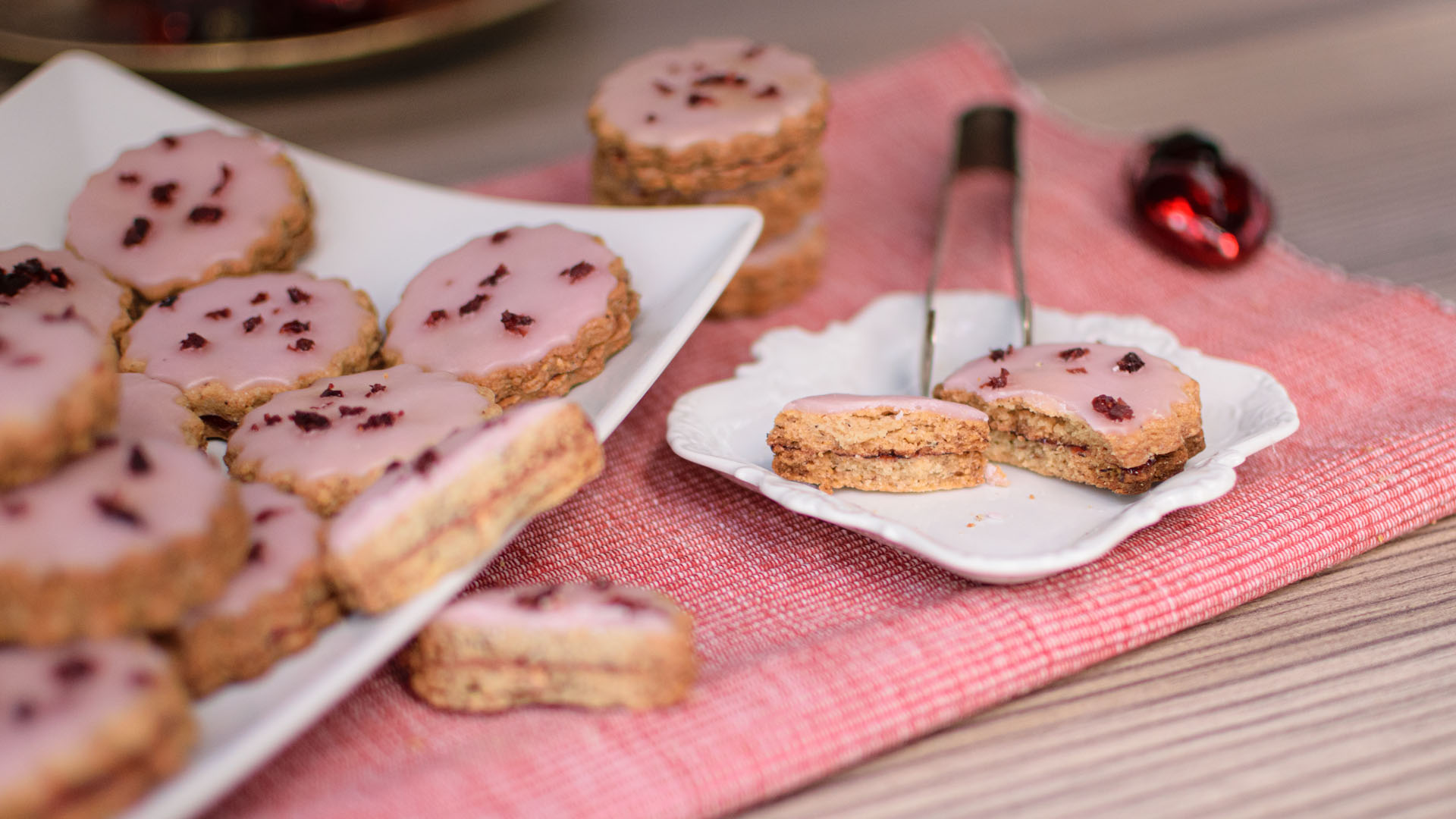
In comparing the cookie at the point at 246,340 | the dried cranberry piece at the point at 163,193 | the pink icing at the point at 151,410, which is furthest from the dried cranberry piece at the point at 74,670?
the dried cranberry piece at the point at 163,193

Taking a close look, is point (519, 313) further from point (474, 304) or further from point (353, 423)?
point (353, 423)

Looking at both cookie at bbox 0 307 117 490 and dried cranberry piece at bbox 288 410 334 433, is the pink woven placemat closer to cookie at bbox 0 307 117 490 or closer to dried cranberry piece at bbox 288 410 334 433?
dried cranberry piece at bbox 288 410 334 433

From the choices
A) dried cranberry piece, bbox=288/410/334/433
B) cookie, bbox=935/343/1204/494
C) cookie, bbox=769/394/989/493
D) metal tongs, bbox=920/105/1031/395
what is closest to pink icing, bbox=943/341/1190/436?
cookie, bbox=935/343/1204/494

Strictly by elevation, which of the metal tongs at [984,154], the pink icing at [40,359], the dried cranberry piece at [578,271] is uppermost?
the metal tongs at [984,154]

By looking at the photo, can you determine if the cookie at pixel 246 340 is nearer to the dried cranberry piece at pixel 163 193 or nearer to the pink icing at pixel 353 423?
the pink icing at pixel 353 423

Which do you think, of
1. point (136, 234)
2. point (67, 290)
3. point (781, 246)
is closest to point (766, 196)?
point (781, 246)

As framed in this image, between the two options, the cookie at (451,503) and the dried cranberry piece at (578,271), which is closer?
the cookie at (451,503)

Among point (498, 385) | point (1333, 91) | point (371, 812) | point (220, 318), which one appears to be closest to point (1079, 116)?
point (1333, 91)
